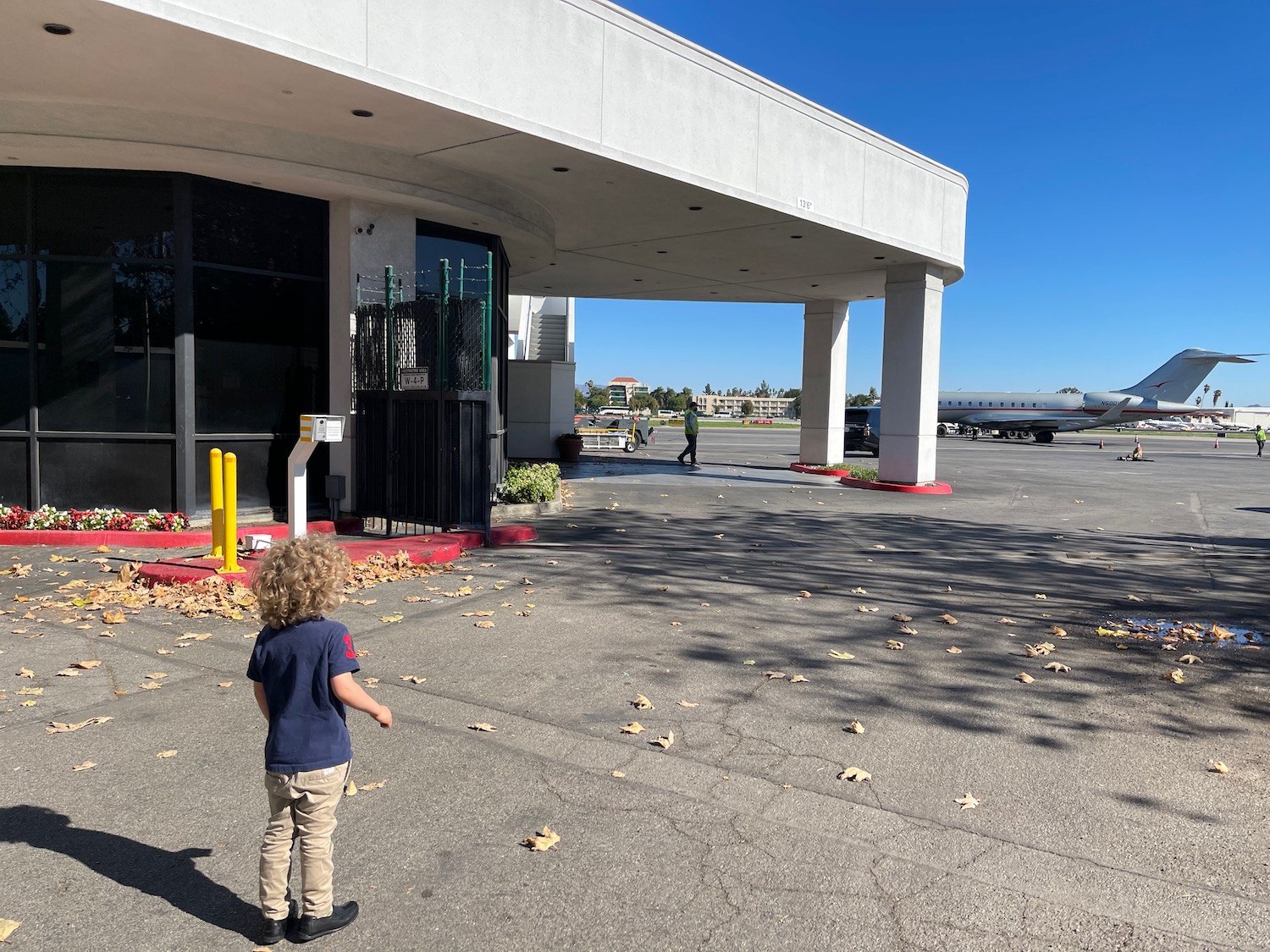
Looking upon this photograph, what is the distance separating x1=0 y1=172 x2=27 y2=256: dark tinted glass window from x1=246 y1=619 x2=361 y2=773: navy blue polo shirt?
34.1 feet

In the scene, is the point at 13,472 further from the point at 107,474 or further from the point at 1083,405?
the point at 1083,405

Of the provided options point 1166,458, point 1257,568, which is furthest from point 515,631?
point 1166,458

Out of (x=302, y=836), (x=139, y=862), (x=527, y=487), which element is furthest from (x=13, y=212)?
(x=302, y=836)

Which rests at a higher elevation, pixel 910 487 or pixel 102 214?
pixel 102 214

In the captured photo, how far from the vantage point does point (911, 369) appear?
18.7 m

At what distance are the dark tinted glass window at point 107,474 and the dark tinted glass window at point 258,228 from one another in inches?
101

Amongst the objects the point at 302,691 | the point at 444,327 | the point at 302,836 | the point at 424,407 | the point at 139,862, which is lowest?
the point at 139,862

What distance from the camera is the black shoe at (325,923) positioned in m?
3.09

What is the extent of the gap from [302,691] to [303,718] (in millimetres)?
95

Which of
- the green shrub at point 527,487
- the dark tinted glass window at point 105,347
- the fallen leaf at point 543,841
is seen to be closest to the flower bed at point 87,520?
the dark tinted glass window at point 105,347

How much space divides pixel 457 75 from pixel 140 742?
7.38m

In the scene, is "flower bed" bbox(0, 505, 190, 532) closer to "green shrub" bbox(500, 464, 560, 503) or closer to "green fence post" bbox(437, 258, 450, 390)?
"green fence post" bbox(437, 258, 450, 390)

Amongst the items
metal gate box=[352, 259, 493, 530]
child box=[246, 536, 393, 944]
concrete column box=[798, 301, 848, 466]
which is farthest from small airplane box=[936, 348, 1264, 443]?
child box=[246, 536, 393, 944]

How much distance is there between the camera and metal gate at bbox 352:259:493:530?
1063 centimetres
